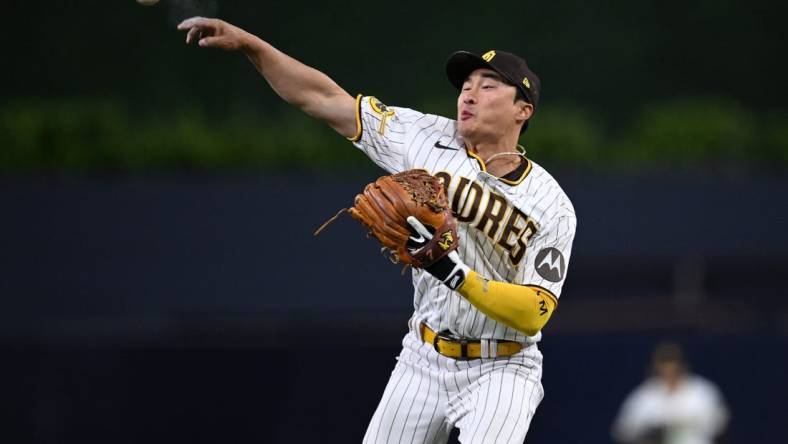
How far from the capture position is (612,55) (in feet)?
39.5

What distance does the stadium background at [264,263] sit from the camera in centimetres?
919

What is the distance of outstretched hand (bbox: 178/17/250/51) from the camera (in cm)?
407

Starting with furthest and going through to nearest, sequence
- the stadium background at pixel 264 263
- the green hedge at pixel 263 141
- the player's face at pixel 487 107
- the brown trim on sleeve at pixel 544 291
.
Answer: the green hedge at pixel 263 141
the stadium background at pixel 264 263
the player's face at pixel 487 107
the brown trim on sleeve at pixel 544 291

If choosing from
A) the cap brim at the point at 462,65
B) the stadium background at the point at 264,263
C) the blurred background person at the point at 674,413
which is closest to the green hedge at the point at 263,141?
the stadium background at the point at 264,263

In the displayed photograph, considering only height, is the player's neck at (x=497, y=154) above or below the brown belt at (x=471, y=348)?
above

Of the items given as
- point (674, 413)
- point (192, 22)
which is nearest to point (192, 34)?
point (192, 22)

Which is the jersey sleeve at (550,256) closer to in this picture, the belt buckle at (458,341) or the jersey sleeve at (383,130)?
the belt buckle at (458,341)

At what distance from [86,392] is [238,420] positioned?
1125mm

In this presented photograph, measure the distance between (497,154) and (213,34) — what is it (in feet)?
3.42

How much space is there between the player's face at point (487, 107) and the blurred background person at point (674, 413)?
5052 mm

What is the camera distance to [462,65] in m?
4.36

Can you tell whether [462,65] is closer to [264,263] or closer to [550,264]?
[550,264]

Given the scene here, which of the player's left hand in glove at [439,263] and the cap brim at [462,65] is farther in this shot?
the cap brim at [462,65]

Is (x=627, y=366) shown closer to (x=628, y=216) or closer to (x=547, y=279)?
(x=628, y=216)
